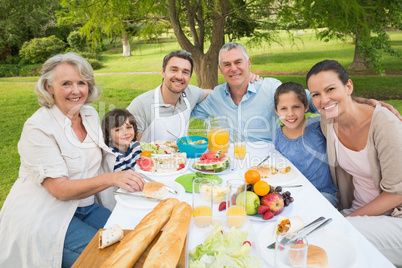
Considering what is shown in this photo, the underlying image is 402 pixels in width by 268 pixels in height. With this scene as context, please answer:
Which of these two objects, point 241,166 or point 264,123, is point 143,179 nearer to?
point 241,166

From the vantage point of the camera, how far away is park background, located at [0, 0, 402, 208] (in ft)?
23.5

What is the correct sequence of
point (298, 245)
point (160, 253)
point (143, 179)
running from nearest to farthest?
point (298, 245)
point (160, 253)
point (143, 179)

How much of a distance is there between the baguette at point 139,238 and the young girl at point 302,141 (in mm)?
1561

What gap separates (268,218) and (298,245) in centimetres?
55

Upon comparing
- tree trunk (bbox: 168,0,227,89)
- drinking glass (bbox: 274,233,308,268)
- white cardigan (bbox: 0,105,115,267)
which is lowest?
white cardigan (bbox: 0,105,115,267)

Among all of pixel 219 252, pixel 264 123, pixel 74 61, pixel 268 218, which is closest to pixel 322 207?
pixel 268 218

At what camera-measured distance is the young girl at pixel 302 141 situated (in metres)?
2.74

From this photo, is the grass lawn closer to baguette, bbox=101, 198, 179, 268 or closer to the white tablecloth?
the white tablecloth

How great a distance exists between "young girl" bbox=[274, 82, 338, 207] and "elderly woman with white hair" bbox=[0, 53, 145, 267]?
58.9 inches

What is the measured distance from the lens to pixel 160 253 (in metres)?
1.20

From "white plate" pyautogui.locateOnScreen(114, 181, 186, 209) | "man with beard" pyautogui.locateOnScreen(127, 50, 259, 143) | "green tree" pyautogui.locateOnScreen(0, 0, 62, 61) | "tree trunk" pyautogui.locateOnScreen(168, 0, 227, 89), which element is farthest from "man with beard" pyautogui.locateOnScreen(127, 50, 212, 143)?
"green tree" pyautogui.locateOnScreen(0, 0, 62, 61)

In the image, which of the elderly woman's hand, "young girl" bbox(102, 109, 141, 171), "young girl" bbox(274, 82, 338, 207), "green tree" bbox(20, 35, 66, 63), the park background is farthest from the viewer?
"green tree" bbox(20, 35, 66, 63)

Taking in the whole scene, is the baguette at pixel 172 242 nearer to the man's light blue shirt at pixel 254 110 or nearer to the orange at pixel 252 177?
the orange at pixel 252 177

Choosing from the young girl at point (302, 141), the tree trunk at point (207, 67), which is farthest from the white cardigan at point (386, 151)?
the tree trunk at point (207, 67)
